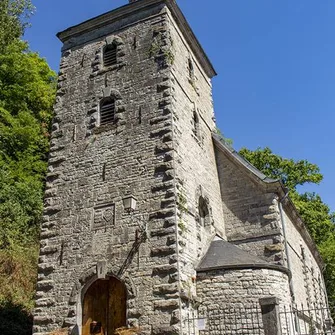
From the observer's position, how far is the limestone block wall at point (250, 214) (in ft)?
40.1

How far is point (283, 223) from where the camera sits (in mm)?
12836

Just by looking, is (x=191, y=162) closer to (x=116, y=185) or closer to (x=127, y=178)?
(x=127, y=178)

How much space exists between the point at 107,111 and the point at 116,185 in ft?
8.84

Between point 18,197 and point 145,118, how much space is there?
30.2 feet

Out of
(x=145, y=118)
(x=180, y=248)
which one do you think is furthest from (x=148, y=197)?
(x=145, y=118)

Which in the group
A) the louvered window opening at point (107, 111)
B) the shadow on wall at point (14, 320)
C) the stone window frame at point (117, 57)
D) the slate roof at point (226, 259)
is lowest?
the shadow on wall at point (14, 320)

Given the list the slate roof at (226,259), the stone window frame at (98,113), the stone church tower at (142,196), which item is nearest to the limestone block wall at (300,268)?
the stone church tower at (142,196)

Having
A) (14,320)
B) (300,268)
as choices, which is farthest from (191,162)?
(14,320)

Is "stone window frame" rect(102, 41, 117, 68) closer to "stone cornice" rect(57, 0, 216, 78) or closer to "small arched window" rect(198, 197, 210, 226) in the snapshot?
"stone cornice" rect(57, 0, 216, 78)

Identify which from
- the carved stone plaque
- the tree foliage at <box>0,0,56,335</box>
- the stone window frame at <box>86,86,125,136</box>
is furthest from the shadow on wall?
the stone window frame at <box>86,86,125,136</box>

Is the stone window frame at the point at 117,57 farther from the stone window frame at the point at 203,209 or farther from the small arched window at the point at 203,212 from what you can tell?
the small arched window at the point at 203,212

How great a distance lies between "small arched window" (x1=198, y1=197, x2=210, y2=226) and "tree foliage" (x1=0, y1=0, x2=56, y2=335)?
6.75m

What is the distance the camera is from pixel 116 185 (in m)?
10.9

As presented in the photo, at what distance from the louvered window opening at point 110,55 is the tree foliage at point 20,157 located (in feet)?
8.90
